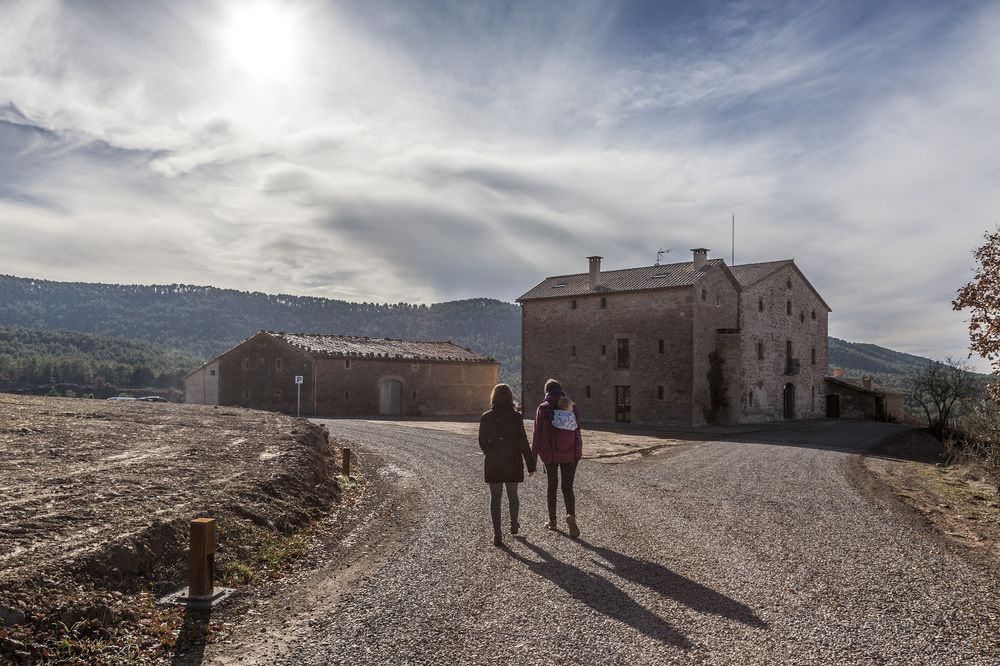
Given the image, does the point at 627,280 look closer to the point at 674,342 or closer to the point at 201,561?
the point at 674,342

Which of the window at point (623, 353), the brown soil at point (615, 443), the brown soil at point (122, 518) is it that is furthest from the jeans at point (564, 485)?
the window at point (623, 353)

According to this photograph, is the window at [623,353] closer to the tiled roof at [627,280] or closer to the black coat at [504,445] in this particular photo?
the tiled roof at [627,280]

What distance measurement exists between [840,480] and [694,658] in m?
10.9

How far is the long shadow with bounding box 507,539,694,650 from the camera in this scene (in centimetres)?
528

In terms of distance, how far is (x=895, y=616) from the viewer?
5727mm

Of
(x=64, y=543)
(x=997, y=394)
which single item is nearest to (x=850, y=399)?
(x=997, y=394)

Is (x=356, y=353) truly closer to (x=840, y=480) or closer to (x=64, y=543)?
(x=840, y=480)

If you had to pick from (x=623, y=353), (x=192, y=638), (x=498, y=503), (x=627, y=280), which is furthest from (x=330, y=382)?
(x=192, y=638)

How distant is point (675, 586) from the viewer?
643 cm

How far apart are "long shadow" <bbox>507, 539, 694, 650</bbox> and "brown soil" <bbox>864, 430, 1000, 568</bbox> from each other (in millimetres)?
4692

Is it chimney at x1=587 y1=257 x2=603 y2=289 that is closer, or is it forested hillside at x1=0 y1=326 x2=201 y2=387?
chimney at x1=587 y1=257 x2=603 y2=289

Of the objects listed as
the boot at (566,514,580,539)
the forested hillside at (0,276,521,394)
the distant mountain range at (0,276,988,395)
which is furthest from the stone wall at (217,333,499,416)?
the forested hillside at (0,276,521,394)

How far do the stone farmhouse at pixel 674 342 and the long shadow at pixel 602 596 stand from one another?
25.3m

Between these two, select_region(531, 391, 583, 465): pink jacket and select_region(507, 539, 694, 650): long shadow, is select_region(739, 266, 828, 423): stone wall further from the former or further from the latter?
select_region(507, 539, 694, 650): long shadow
